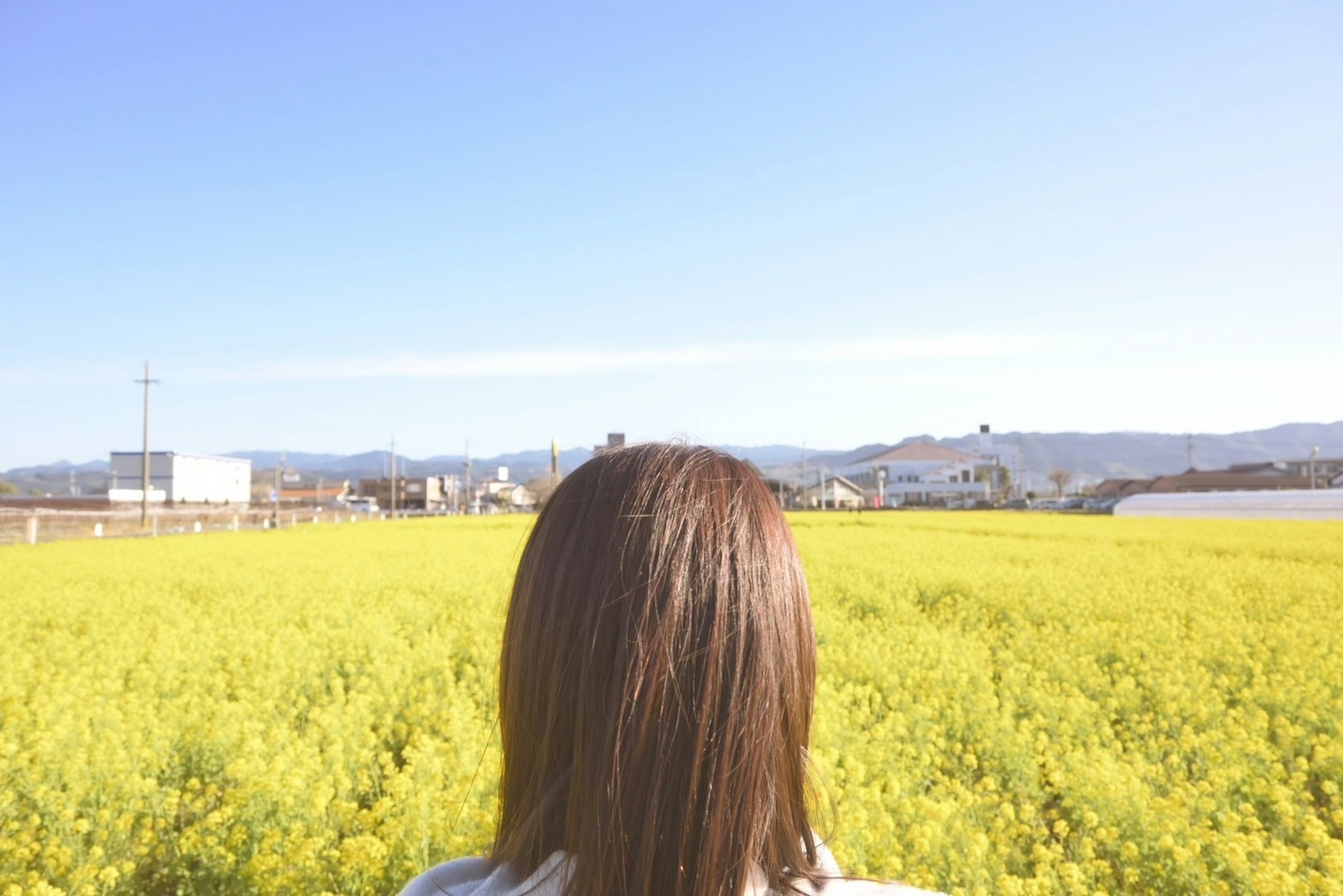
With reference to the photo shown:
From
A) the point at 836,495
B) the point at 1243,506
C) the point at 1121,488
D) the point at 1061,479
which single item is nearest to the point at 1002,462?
the point at 1061,479

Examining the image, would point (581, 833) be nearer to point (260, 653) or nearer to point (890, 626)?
point (260, 653)

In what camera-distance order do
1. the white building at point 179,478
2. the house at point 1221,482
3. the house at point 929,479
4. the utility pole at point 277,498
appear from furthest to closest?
the house at point 929,479
the house at point 1221,482
the white building at point 179,478
the utility pole at point 277,498

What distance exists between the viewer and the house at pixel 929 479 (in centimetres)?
8550

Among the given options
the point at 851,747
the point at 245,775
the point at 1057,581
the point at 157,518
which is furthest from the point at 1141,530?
the point at 157,518

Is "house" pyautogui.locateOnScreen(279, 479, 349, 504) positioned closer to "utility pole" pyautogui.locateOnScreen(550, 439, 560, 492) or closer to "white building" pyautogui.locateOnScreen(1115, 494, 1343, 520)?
"white building" pyautogui.locateOnScreen(1115, 494, 1343, 520)

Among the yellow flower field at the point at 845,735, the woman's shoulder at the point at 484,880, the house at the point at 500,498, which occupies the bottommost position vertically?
the house at the point at 500,498

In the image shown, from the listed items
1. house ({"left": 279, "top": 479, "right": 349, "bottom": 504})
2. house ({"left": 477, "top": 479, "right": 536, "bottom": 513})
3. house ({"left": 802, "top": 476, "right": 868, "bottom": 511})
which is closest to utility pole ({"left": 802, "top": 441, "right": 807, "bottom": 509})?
house ({"left": 802, "top": 476, "right": 868, "bottom": 511})

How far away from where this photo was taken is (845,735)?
4137 mm

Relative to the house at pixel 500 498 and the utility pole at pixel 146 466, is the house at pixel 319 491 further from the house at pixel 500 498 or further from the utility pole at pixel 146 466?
the utility pole at pixel 146 466

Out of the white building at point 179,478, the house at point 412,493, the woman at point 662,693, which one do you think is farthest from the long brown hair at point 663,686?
the house at point 412,493

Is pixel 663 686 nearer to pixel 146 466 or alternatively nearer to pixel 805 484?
pixel 146 466

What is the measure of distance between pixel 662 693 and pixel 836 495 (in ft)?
250

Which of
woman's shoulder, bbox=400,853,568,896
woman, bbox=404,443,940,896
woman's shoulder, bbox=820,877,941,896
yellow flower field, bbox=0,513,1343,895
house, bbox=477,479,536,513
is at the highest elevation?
woman, bbox=404,443,940,896

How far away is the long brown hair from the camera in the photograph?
38.6 inches
